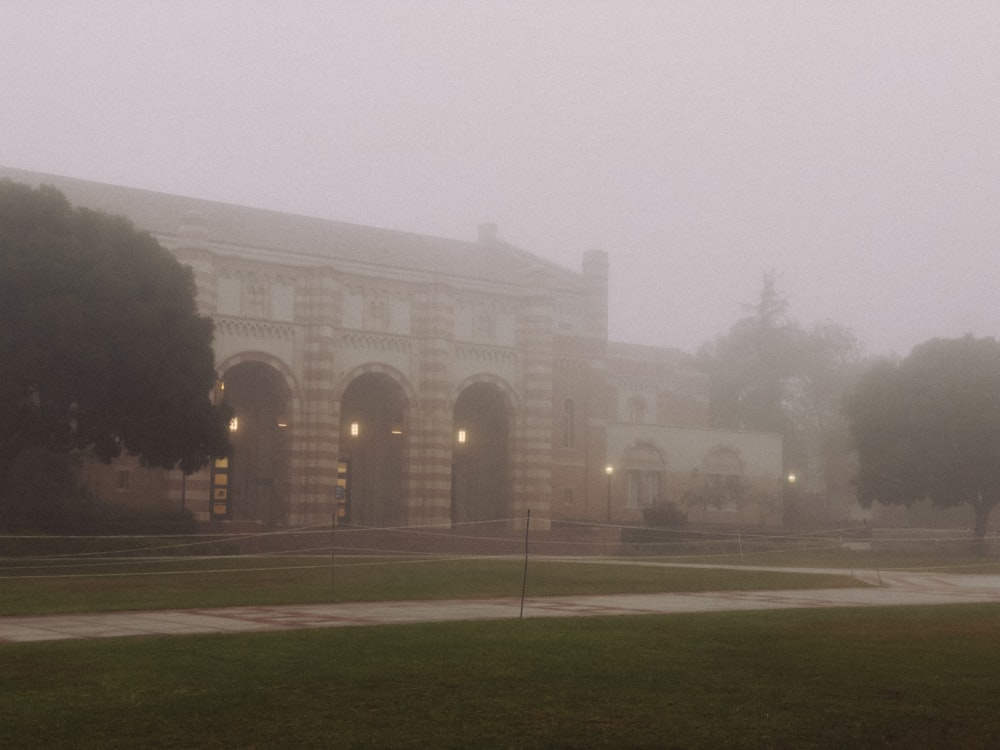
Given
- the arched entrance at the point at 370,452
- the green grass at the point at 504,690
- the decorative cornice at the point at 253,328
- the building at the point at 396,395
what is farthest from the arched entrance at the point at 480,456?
the green grass at the point at 504,690

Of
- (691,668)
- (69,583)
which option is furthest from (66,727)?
(69,583)

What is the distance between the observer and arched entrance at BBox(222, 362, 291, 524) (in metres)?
51.2

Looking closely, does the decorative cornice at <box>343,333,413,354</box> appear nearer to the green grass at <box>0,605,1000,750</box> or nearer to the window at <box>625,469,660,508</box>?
the window at <box>625,469,660,508</box>

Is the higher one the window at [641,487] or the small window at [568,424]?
the small window at [568,424]

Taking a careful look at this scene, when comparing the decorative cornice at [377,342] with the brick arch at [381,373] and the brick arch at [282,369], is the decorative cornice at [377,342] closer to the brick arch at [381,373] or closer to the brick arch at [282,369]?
the brick arch at [381,373]

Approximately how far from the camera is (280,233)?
2242 inches

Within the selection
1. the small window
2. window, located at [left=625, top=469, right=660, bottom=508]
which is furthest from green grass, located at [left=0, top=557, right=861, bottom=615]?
window, located at [left=625, top=469, right=660, bottom=508]

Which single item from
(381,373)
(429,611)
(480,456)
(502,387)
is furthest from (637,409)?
(429,611)

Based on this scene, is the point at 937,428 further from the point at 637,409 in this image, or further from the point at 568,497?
the point at 637,409

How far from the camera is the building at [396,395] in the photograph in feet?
161

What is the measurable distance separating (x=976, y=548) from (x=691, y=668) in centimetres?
4460

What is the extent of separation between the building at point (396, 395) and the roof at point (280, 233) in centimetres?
14

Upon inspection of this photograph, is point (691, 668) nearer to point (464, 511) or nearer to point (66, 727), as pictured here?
point (66, 727)

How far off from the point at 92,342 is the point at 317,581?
11.6 m
